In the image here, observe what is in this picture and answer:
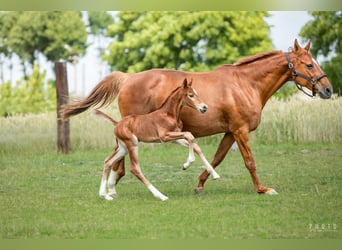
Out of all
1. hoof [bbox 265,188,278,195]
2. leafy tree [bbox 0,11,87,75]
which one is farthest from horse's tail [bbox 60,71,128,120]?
hoof [bbox 265,188,278,195]

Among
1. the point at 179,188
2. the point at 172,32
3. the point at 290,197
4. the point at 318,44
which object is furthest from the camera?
the point at 172,32

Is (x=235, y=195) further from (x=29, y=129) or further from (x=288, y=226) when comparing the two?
(x=29, y=129)

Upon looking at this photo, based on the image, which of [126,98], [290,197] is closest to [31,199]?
[126,98]

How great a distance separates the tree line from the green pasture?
0.73 m

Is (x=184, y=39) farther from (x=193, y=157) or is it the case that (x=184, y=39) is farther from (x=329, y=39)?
(x=193, y=157)

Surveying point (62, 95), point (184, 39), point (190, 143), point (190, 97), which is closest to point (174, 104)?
point (190, 97)

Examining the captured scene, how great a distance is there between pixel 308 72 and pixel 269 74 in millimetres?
421

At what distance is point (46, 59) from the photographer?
1028 centimetres

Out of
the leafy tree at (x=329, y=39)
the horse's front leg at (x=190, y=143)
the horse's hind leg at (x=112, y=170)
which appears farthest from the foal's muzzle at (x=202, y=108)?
the leafy tree at (x=329, y=39)

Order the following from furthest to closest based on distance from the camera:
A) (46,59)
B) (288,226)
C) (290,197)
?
1. (46,59)
2. (290,197)
3. (288,226)

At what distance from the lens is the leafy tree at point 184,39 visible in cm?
944

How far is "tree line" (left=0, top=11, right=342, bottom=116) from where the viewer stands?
30.2 feet

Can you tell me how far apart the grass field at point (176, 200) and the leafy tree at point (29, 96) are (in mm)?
897

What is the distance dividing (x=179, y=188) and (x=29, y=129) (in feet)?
9.38
